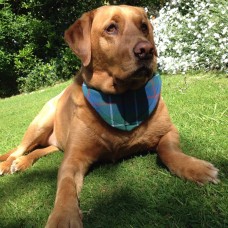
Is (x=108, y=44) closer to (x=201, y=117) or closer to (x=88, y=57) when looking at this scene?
(x=88, y=57)

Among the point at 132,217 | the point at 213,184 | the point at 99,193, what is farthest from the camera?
the point at 99,193

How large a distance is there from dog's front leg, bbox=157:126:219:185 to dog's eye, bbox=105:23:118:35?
3.05 ft

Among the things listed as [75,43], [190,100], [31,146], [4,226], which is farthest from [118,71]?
[190,100]

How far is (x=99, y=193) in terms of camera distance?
2.54m

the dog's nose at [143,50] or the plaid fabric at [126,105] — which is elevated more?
the dog's nose at [143,50]

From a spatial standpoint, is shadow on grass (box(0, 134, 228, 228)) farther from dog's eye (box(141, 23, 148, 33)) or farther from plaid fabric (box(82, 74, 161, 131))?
dog's eye (box(141, 23, 148, 33))

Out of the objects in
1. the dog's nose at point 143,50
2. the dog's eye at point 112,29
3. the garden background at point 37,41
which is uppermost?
the dog's eye at point 112,29

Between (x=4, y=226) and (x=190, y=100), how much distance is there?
2993 millimetres

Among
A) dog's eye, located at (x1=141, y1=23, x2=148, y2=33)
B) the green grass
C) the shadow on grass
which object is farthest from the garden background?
the shadow on grass

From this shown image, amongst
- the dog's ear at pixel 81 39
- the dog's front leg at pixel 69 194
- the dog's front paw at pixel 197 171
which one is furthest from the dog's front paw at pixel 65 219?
the dog's ear at pixel 81 39

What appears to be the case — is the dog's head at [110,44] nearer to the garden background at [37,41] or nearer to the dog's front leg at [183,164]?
the dog's front leg at [183,164]

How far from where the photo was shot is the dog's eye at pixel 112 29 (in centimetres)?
291

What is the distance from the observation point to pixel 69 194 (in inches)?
92.8

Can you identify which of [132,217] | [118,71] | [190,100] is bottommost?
[190,100]
